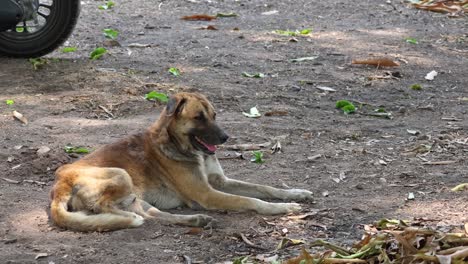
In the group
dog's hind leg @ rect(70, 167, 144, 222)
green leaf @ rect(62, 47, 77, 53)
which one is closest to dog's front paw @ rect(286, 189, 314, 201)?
dog's hind leg @ rect(70, 167, 144, 222)

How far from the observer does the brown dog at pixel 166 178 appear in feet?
20.9

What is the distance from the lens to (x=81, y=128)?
27.8 ft

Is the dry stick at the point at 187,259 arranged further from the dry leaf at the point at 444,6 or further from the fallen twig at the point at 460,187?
the dry leaf at the point at 444,6

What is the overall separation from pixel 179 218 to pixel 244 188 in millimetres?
792

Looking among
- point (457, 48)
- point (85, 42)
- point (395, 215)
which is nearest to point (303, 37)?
point (457, 48)

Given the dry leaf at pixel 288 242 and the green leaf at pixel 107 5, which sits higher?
the dry leaf at pixel 288 242

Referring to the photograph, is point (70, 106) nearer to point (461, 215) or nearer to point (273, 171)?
point (273, 171)

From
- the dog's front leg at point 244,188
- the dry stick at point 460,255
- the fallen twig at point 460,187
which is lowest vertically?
the dog's front leg at point 244,188

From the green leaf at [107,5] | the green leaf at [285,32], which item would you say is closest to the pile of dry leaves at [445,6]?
the green leaf at [285,32]

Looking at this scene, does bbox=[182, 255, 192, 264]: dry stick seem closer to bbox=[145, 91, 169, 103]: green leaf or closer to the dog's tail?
the dog's tail

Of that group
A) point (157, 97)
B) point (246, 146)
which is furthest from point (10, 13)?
point (246, 146)

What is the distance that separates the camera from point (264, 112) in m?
9.06

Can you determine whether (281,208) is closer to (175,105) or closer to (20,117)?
(175,105)

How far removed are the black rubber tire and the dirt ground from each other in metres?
0.21
